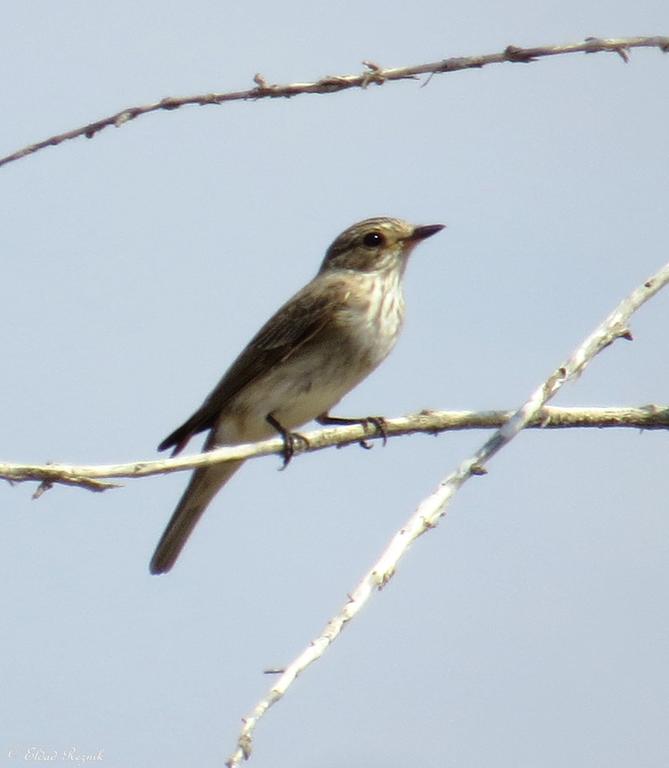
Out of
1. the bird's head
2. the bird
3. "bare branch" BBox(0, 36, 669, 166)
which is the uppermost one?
the bird's head

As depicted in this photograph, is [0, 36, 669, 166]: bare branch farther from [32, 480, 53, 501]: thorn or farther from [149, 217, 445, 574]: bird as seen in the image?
[149, 217, 445, 574]: bird

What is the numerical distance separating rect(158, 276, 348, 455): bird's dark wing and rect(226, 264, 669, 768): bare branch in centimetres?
392

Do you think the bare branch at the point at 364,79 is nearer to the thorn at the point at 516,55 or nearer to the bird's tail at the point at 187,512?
the thorn at the point at 516,55

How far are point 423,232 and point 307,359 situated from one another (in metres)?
1.14

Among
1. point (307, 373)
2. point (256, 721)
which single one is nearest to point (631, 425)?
point (256, 721)

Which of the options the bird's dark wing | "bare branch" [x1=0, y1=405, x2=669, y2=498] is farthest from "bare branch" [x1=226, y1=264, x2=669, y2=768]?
the bird's dark wing

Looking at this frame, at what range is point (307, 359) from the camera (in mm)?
8047

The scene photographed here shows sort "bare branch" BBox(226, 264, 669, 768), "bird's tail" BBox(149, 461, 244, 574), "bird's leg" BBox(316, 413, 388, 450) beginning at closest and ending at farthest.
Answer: "bare branch" BBox(226, 264, 669, 768)
"bird's leg" BBox(316, 413, 388, 450)
"bird's tail" BBox(149, 461, 244, 574)

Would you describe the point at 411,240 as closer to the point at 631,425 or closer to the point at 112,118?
the point at 631,425

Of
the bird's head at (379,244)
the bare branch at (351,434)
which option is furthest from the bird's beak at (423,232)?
the bare branch at (351,434)

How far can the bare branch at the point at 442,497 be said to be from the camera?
10.8 feet

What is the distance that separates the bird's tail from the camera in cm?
839

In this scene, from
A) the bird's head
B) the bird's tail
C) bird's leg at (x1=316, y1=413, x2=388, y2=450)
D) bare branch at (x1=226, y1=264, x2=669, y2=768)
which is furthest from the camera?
the bird's head

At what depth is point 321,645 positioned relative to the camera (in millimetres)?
3445
